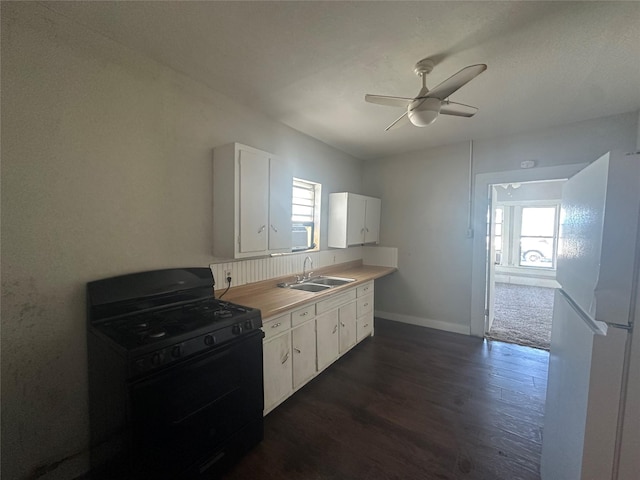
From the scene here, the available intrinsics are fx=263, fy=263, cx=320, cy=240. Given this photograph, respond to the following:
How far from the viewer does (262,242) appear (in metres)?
2.36

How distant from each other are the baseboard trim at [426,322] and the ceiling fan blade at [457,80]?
314 centimetres

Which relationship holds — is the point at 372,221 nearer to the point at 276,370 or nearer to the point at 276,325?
the point at 276,325

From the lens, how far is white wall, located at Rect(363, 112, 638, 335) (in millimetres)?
3092

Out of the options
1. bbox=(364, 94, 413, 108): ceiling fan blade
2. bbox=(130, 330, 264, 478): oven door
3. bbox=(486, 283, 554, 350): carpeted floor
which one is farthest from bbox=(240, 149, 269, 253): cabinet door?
bbox=(486, 283, 554, 350): carpeted floor

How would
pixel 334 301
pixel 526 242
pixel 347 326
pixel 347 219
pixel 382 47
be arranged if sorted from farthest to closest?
pixel 526 242, pixel 347 219, pixel 347 326, pixel 334 301, pixel 382 47

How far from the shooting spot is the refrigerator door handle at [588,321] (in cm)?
89

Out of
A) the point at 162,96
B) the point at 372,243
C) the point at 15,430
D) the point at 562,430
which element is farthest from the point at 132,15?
the point at 372,243

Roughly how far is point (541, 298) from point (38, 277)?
24.9 ft

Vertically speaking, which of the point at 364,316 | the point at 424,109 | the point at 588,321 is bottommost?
the point at 364,316

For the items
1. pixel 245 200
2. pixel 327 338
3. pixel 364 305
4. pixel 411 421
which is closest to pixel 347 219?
pixel 364 305

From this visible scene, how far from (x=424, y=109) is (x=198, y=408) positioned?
2294mm

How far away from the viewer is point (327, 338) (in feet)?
8.66

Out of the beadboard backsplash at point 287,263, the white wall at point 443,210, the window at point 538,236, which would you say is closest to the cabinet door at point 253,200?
the beadboard backsplash at point 287,263

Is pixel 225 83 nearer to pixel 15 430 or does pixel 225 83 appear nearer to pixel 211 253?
pixel 211 253
